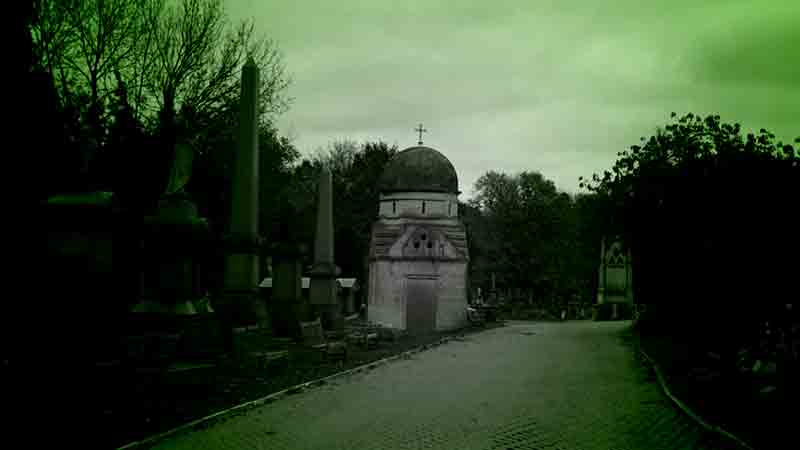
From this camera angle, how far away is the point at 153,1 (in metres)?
24.2

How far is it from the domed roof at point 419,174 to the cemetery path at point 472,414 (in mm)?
33645

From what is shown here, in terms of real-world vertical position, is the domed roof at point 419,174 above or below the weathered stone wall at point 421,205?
above

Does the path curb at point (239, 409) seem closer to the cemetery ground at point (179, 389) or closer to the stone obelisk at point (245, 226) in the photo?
the cemetery ground at point (179, 389)

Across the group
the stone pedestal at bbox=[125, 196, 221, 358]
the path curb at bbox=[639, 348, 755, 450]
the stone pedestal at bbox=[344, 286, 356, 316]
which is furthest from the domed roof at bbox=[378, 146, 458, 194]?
the stone pedestal at bbox=[125, 196, 221, 358]

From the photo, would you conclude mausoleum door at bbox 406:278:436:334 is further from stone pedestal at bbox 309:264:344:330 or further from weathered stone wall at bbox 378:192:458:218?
stone pedestal at bbox 309:264:344:330

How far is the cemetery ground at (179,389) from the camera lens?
9.81 meters

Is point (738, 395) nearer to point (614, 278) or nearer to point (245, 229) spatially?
point (245, 229)

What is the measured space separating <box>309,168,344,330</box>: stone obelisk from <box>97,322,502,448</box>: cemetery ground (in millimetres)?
8891

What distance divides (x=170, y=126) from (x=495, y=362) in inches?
426

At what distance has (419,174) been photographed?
52.1 meters

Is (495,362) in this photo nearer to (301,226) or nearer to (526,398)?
(526,398)

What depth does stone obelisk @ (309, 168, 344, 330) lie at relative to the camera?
1056 inches

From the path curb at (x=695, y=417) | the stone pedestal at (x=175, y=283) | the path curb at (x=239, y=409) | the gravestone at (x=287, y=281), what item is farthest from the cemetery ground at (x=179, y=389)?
the path curb at (x=695, y=417)

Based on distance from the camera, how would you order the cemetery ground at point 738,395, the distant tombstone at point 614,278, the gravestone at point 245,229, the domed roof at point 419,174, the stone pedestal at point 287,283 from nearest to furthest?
the cemetery ground at point 738,395, the gravestone at point 245,229, the stone pedestal at point 287,283, the distant tombstone at point 614,278, the domed roof at point 419,174
